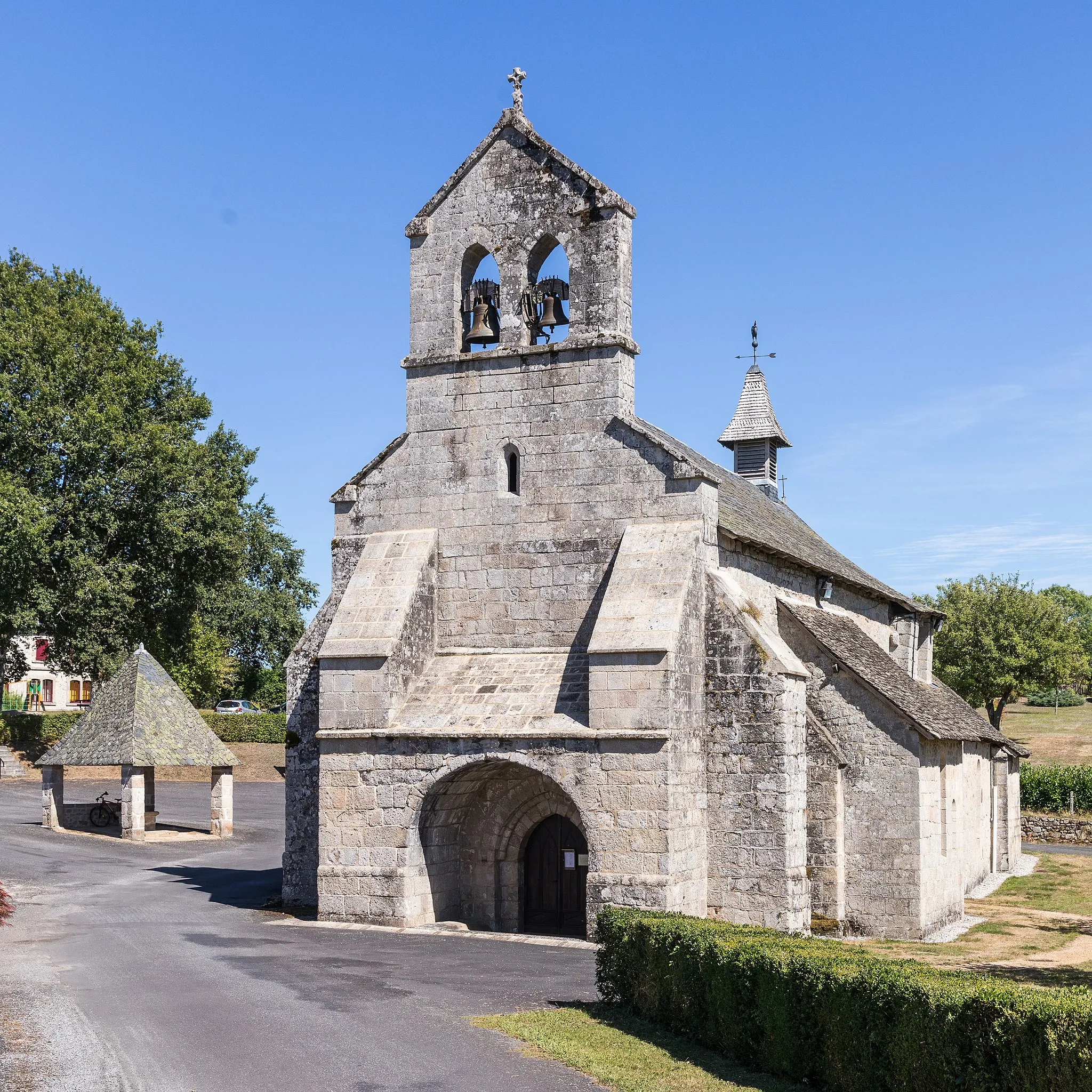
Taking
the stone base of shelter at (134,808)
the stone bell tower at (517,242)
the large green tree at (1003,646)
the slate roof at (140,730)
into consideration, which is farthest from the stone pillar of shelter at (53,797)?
the large green tree at (1003,646)

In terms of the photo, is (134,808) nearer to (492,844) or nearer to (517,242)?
(492,844)

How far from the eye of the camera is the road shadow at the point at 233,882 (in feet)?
71.8

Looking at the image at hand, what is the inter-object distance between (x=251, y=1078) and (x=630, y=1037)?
150 inches

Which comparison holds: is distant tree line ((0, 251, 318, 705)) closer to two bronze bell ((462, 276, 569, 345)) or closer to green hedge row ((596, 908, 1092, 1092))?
two bronze bell ((462, 276, 569, 345))

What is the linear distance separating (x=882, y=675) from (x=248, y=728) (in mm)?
33910

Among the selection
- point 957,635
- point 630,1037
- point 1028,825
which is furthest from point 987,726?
point 957,635

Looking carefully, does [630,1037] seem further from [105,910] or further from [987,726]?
[987,726]

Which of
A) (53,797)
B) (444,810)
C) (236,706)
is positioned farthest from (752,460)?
(236,706)

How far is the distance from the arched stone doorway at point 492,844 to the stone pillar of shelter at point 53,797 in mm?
15538

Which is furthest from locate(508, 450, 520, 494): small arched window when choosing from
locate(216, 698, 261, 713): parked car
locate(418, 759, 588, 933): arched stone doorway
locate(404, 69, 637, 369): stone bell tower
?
locate(216, 698, 261, 713): parked car

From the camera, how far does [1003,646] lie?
178ft

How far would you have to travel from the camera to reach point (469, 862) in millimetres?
20359

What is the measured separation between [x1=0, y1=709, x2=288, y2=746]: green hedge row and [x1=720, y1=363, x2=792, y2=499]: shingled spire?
69.3 feet

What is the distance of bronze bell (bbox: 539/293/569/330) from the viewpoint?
67.7ft
